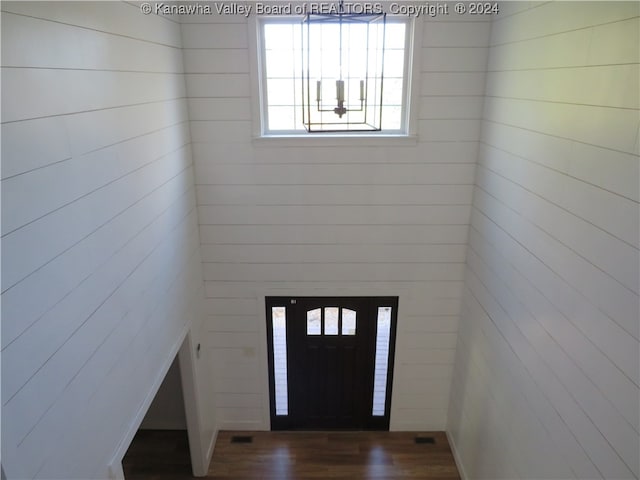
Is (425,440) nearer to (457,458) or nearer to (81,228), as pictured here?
(457,458)

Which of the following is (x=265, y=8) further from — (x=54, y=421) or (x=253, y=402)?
(x=253, y=402)

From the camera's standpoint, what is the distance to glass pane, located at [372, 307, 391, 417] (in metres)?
4.43

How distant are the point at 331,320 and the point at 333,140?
1.79 meters

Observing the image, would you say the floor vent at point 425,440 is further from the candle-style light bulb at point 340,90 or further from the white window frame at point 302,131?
the candle-style light bulb at point 340,90

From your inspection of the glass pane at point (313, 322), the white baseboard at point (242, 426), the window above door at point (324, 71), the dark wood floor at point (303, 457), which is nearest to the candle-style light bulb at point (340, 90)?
the window above door at point (324, 71)

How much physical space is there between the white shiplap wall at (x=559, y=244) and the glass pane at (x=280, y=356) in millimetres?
1865

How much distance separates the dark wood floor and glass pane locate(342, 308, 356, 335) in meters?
1.21

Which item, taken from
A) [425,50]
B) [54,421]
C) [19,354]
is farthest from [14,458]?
[425,50]

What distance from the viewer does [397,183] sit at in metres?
3.86

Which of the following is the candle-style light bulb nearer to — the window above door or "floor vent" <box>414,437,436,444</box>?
the window above door

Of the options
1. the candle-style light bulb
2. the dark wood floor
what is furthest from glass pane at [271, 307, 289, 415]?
the candle-style light bulb

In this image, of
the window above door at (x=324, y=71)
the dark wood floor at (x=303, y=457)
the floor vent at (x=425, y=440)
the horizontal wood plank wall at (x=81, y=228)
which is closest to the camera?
the horizontal wood plank wall at (x=81, y=228)

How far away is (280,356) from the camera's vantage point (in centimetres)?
463

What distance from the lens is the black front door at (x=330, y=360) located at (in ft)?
14.5
